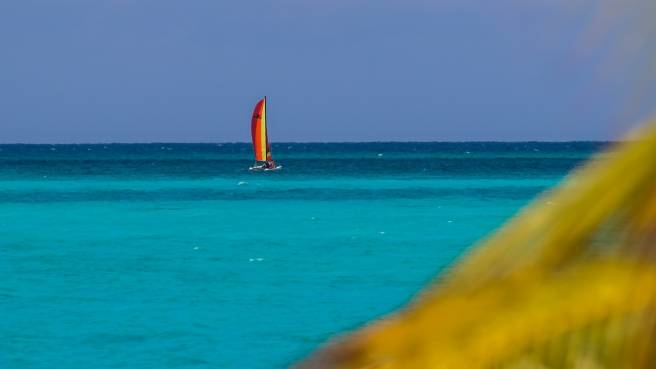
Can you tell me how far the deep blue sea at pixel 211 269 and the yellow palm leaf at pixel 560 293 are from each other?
0.42m

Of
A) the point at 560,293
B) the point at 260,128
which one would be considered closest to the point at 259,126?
the point at 260,128

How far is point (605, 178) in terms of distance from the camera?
155cm

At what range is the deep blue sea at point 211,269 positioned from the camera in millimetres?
15164

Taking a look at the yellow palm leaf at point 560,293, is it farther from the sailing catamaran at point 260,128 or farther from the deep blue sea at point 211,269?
the sailing catamaran at point 260,128

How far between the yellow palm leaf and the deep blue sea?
1.38ft

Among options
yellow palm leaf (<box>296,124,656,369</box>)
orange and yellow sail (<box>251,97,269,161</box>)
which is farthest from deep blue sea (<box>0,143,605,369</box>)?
orange and yellow sail (<box>251,97,269,161</box>)

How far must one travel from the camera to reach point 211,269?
2186cm

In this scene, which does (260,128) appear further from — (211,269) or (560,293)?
(560,293)

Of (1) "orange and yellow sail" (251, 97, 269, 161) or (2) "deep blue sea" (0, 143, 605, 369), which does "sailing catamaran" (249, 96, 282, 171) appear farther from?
(2) "deep blue sea" (0, 143, 605, 369)

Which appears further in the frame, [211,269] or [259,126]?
[259,126]

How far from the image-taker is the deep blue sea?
49.8 feet

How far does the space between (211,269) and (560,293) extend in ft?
67.2

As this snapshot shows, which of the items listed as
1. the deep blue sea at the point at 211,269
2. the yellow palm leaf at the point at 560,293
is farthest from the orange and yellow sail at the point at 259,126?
the yellow palm leaf at the point at 560,293

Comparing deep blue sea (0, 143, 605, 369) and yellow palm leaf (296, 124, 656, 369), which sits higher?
yellow palm leaf (296, 124, 656, 369)
